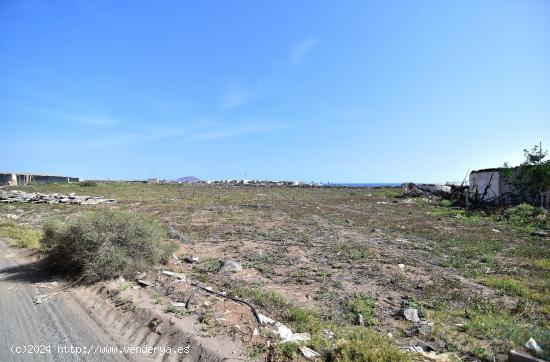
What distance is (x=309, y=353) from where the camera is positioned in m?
3.94

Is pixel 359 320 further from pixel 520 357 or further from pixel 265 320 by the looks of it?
pixel 520 357

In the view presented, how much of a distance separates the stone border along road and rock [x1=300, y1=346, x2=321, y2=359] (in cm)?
71

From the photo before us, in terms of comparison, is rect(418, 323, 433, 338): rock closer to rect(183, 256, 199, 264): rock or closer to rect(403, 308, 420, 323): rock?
rect(403, 308, 420, 323): rock

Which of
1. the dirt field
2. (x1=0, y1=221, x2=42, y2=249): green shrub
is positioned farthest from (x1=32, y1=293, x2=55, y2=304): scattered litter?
(x1=0, y1=221, x2=42, y2=249): green shrub

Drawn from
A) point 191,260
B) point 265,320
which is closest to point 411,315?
point 265,320

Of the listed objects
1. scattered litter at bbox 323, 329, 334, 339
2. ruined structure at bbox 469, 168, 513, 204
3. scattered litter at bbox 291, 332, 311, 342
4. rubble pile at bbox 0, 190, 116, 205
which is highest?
ruined structure at bbox 469, 168, 513, 204

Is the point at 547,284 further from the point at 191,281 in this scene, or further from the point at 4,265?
the point at 4,265

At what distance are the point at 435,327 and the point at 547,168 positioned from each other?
17516 millimetres

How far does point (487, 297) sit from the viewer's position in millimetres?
5867

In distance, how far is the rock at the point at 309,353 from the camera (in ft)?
12.8

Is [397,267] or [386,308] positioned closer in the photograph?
[386,308]

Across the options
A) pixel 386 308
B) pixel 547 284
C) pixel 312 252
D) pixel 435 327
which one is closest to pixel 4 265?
pixel 312 252

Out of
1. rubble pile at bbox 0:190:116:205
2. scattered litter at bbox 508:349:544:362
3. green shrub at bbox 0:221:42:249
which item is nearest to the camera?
scattered litter at bbox 508:349:544:362

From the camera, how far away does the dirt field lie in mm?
4351
